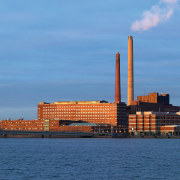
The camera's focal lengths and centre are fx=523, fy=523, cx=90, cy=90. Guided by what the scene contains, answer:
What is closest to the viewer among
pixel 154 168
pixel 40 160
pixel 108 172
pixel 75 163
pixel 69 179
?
pixel 69 179

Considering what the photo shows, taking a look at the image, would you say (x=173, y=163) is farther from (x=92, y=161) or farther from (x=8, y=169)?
(x=8, y=169)

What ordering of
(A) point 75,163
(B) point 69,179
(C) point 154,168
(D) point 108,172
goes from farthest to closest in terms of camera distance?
(A) point 75,163
(C) point 154,168
(D) point 108,172
(B) point 69,179

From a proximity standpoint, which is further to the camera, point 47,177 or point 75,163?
point 75,163

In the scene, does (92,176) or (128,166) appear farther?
(128,166)

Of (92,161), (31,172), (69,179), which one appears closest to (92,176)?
(69,179)

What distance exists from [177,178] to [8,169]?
2638 centimetres

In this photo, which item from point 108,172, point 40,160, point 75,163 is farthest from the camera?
point 40,160

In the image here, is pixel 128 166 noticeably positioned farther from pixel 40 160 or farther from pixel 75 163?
pixel 40 160

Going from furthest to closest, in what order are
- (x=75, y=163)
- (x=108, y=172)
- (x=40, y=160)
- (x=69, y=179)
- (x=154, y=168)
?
(x=40, y=160) < (x=75, y=163) < (x=154, y=168) < (x=108, y=172) < (x=69, y=179)

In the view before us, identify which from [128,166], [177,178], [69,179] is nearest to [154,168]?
[128,166]

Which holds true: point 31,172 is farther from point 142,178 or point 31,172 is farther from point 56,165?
point 142,178

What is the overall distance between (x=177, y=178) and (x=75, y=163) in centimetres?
2552

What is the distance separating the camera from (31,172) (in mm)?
75625

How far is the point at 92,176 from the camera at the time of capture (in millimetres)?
71000
